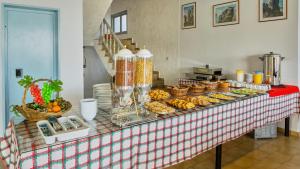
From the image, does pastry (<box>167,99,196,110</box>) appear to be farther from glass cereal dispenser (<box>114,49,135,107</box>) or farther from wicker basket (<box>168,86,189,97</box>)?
glass cereal dispenser (<box>114,49,135,107</box>)

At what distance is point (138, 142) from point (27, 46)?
8.62 ft

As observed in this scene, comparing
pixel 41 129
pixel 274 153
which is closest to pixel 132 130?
pixel 41 129

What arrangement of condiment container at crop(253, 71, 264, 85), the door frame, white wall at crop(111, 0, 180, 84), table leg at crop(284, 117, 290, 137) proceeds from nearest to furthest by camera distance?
the door frame, condiment container at crop(253, 71, 264, 85), table leg at crop(284, 117, 290, 137), white wall at crop(111, 0, 180, 84)

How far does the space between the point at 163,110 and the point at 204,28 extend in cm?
367

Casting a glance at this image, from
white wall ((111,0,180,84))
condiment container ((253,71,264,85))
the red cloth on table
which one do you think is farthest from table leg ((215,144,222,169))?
white wall ((111,0,180,84))

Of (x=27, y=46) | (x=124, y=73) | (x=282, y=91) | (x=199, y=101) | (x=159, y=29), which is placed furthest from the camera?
(x=159, y=29)

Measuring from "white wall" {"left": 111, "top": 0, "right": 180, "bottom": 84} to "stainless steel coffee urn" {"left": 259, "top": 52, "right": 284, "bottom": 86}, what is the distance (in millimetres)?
2577

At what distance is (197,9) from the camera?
5191 mm

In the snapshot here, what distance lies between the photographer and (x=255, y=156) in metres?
3.01

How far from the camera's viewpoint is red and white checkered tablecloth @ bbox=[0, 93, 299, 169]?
4.16ft

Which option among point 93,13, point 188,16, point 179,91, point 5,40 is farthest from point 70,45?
point 188,16

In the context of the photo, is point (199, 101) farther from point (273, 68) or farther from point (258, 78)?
point (273, 68)

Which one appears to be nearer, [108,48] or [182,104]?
[182,104]

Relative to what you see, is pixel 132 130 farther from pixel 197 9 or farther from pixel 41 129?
pixel 197 9
